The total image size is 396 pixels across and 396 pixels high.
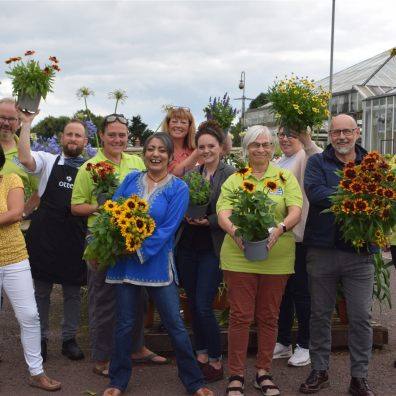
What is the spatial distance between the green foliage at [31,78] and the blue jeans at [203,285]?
1817 millimetres

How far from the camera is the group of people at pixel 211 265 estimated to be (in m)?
4.32

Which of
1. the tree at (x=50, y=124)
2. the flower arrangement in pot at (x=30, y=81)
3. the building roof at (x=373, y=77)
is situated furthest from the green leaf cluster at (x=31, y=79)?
the tree at (x=50, y=124)

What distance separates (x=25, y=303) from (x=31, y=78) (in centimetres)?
192

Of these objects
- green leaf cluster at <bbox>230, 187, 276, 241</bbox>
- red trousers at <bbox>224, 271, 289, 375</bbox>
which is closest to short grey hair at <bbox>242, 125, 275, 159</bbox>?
green leaf cluster at <bbox>230, 187, 276, 241</bbox>

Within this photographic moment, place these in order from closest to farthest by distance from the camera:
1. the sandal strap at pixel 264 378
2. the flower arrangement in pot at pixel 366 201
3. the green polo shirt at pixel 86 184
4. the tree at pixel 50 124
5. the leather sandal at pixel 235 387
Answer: the flower arrangement in pot at pixel 366 201 → the leather sandal at pixel 235 387 → the sandal strap at pixel 264 378 → the green polo shirt at pixel 86 184 → the tree at pixel 50 124

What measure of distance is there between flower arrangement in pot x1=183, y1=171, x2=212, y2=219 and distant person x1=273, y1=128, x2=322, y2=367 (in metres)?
0.84

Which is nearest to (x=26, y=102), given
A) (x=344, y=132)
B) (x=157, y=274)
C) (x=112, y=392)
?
(x=157, y=274)

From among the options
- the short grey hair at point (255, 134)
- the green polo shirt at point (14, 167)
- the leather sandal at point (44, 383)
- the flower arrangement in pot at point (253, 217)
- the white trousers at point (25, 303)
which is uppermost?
the short grey hair at point (255, 134)

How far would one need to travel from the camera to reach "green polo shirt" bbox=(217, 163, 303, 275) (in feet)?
14.3

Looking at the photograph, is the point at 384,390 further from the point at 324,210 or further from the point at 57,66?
the point at 57,66

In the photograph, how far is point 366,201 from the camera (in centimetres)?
409

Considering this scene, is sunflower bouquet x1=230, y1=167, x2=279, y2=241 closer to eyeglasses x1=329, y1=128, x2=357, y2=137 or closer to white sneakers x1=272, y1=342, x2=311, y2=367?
eyeglasses x1=329, y1=128, x2=357, y2=137

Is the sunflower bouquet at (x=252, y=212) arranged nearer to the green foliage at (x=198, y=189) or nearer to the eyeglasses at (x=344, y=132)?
the green foliage at (x=198, y=189)

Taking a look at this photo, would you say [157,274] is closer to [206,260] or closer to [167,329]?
[167,329]
